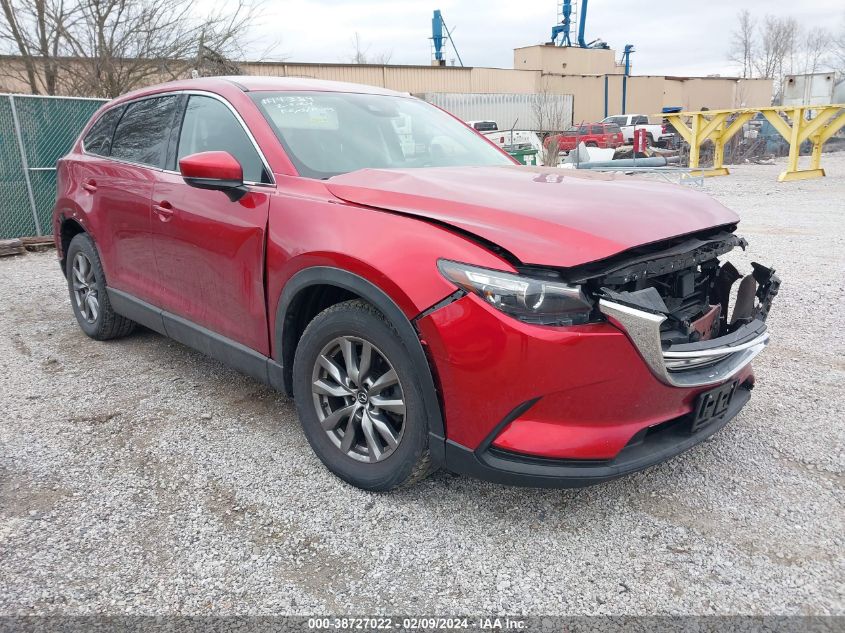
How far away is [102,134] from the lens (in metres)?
4.57

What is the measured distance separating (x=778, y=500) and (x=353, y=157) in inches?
95.4

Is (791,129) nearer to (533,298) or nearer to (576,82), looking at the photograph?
(533,298)

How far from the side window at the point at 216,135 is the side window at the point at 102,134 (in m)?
1.11

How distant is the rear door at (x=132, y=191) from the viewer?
3791 mm

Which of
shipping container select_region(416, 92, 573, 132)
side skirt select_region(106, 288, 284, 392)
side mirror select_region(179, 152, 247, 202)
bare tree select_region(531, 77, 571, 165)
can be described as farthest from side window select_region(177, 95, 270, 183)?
shipping container select_region(416, 92, 573, 132)

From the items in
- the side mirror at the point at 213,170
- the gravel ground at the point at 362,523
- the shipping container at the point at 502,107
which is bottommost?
the gravel ground at the point at 362,523

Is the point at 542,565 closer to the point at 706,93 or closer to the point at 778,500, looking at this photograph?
the point at 778,500

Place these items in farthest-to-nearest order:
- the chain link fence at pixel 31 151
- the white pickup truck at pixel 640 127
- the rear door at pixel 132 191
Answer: the white pickup truck at pixel 640 127
the chain link fence at pixel 31 151
the rear door at pixel 132 191

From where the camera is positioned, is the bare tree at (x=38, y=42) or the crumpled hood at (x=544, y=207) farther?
the bare tree at (x=38, y=42)

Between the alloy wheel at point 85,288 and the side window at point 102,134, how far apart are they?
77cm

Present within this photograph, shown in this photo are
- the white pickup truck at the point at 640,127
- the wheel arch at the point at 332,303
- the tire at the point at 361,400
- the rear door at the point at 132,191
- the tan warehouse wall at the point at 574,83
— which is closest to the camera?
the wheel arch at the point at 332,303

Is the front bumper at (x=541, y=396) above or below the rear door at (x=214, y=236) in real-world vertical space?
below

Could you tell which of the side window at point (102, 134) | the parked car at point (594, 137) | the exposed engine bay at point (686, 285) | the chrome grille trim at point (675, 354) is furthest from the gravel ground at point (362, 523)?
the parked car at point (594, 137)

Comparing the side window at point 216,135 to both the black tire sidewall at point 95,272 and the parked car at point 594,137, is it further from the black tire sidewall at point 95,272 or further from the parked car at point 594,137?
the parked car at point 594,137
